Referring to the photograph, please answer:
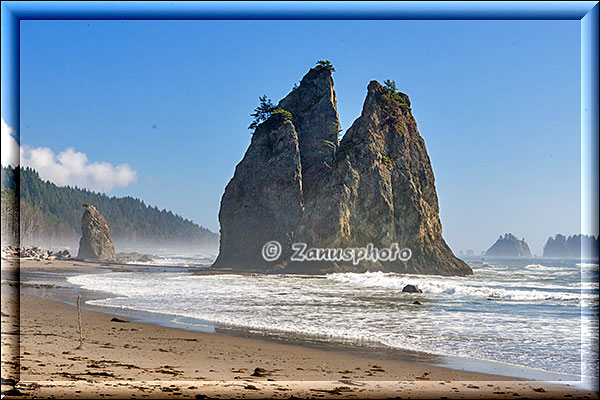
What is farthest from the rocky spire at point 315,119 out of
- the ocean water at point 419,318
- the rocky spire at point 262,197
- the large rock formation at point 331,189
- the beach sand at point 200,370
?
the beach sand at point 200,370

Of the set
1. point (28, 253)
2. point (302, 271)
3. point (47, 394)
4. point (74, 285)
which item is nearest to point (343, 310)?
point (47, 394)

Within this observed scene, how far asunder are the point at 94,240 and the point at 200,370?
60.2 metres

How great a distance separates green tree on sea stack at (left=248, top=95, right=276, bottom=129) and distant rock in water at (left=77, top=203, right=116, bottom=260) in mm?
27075

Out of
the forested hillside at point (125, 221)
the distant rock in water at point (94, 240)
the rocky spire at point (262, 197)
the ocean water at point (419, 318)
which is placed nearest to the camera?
the ocean water at point (419, 318)

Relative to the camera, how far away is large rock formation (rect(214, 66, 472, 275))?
40906 millimetres

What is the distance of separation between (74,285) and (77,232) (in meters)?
69.4

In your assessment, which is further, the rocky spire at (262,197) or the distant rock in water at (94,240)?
the distant rock in water at (94,240)

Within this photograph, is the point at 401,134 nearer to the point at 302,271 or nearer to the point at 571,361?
the point at 302,271

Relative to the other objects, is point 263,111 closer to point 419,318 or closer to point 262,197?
point 262,197

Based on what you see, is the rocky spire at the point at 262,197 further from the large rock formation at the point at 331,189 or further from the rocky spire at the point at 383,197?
the rocky spire at the point at 383,197

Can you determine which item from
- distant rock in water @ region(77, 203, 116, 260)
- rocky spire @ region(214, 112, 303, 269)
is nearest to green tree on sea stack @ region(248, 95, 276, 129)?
rocky spire @ region(214, 112, 303, 269)

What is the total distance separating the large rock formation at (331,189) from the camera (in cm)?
4091

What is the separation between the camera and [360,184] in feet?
135

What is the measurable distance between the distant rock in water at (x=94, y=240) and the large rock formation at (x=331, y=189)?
2282 centimetres
